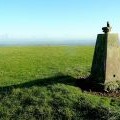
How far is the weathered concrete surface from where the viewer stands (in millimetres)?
14844

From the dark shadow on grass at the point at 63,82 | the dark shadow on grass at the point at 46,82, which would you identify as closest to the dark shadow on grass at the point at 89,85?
the dark shadow on grass at the point at 63,82

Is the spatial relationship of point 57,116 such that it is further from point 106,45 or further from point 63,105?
point 106,45

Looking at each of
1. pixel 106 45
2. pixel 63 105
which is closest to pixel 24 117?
pixel 63 105

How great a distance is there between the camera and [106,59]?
583 inches

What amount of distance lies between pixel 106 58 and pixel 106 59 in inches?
1.7

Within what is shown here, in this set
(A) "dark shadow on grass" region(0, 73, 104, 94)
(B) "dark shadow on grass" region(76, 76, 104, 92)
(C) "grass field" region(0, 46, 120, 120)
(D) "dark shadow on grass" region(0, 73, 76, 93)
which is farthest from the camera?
(D) "dark shadow on grass" region(0, 73, 76, 93)

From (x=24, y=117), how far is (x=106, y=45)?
15.5 feet

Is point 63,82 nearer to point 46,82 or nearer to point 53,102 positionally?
point 46,82

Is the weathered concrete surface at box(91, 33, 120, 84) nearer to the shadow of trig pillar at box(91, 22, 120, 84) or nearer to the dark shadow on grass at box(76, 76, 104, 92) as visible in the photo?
the shadow of trig pillar at box(91, 22, 120, 84)

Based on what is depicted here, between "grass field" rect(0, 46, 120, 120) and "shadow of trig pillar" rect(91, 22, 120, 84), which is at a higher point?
"shadow of trig pillar" rect(91, 22, 120, 84)

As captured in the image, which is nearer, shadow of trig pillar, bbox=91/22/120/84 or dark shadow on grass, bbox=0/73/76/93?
shadow of trig pillar, bbox=91/22/120/84

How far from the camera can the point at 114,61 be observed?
Result: 15.0 metres

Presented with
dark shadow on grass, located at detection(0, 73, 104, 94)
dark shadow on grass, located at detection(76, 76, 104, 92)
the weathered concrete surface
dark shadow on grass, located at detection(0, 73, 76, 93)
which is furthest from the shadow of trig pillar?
dark shadow on grass, located at detection(0, 73, 76, 93)

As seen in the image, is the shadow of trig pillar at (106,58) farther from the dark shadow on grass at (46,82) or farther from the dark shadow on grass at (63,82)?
the dark shadow on grass at (46,82)
